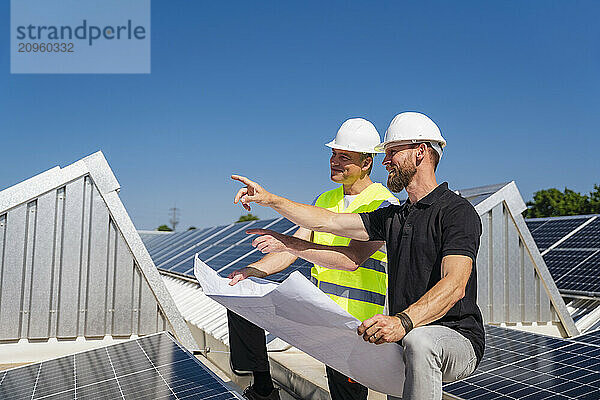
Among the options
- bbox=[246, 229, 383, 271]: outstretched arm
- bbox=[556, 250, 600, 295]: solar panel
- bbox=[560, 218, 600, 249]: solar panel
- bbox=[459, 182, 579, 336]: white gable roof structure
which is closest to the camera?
bbox=[246, 229, 383, 271]: outstretched arm

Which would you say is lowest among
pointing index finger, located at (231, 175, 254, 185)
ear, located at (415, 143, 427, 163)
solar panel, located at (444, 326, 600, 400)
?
solar panel, located at (444, 326, 600, 400)

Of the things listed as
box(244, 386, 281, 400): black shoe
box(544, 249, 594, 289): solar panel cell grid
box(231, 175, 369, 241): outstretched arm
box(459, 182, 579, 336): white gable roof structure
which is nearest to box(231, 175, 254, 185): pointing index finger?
box(231, 175, 369, 241): outstretched arm

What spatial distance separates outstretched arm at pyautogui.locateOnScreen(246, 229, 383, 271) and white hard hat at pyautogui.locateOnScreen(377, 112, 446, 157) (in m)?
0.86

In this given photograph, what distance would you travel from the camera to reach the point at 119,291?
6.95m

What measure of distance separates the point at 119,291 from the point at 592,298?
853 centimetres

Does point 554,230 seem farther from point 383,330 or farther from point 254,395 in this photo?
point 383,330

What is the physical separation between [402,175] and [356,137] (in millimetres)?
951

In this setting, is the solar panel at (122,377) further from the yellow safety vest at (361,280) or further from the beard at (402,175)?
the beard at (402,175)

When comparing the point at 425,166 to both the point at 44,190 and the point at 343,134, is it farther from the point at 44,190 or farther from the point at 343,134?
the point at 44,190

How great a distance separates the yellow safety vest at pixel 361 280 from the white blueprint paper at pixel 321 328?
744mm

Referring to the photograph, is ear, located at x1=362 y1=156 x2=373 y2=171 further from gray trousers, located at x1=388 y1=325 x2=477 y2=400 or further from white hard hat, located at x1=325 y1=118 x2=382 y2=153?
gray trousers, located at x1=388 y1=325 x2=477 y2=400

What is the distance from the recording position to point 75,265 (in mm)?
6754

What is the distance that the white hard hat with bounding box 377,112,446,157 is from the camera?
3.41 metres

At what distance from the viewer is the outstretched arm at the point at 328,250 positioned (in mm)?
3984
